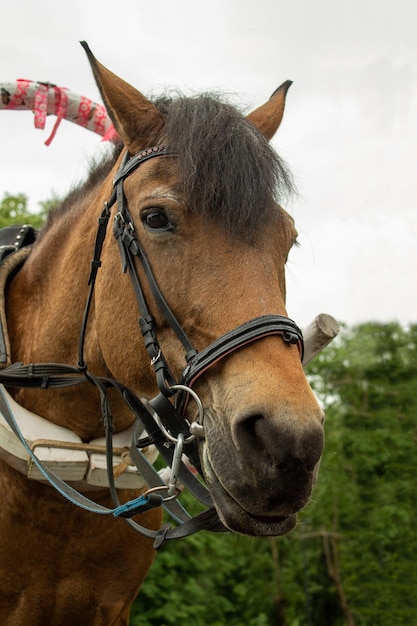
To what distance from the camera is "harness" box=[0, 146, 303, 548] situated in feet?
8.01

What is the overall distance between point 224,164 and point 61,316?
1.19m

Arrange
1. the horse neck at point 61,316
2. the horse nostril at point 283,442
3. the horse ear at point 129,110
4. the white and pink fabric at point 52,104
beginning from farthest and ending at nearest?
the white and pink fabric at point 52,104, the horse neck at point 61,316, the horse ear at point 129,110, the horse nostril at point 283,442

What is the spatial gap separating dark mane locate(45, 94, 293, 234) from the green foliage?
2883mm

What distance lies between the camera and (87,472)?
11.0 ft

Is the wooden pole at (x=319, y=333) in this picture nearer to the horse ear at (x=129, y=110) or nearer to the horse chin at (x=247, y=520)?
the horse ear at (x=129, y=110)

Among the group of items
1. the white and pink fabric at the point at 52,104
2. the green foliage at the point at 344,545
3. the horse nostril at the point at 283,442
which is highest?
the white and pink fabric at the point at 52,104

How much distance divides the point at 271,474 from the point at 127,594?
70.7 inches

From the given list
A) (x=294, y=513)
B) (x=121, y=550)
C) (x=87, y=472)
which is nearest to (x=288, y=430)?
(x=294, y=513)

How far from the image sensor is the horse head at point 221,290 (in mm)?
2229

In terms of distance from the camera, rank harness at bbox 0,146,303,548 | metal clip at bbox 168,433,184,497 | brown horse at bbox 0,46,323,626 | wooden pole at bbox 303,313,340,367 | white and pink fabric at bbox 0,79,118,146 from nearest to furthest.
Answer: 1. brown horse at bbox 0,46,323,626
2. harness at bbox 0,146,303,548
3. metal clip at bbox 168,433,184,497
4. wooden pole at bbox 303,313,340,367
5. white and pink fabric at bbox 0,79,118,146

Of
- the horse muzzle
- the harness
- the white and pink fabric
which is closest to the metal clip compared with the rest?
the harness

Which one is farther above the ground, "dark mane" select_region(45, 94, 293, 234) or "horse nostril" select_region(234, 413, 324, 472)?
"dark mane" select_region(45, 94, 293, 234)

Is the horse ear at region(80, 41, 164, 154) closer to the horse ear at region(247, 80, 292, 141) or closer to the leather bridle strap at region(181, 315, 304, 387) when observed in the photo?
the horse ear at region(247, 80, 292, 141)

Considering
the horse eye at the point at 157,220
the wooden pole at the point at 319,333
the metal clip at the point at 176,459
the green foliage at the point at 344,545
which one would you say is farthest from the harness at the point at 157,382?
the green foliage at the point at 344,545
